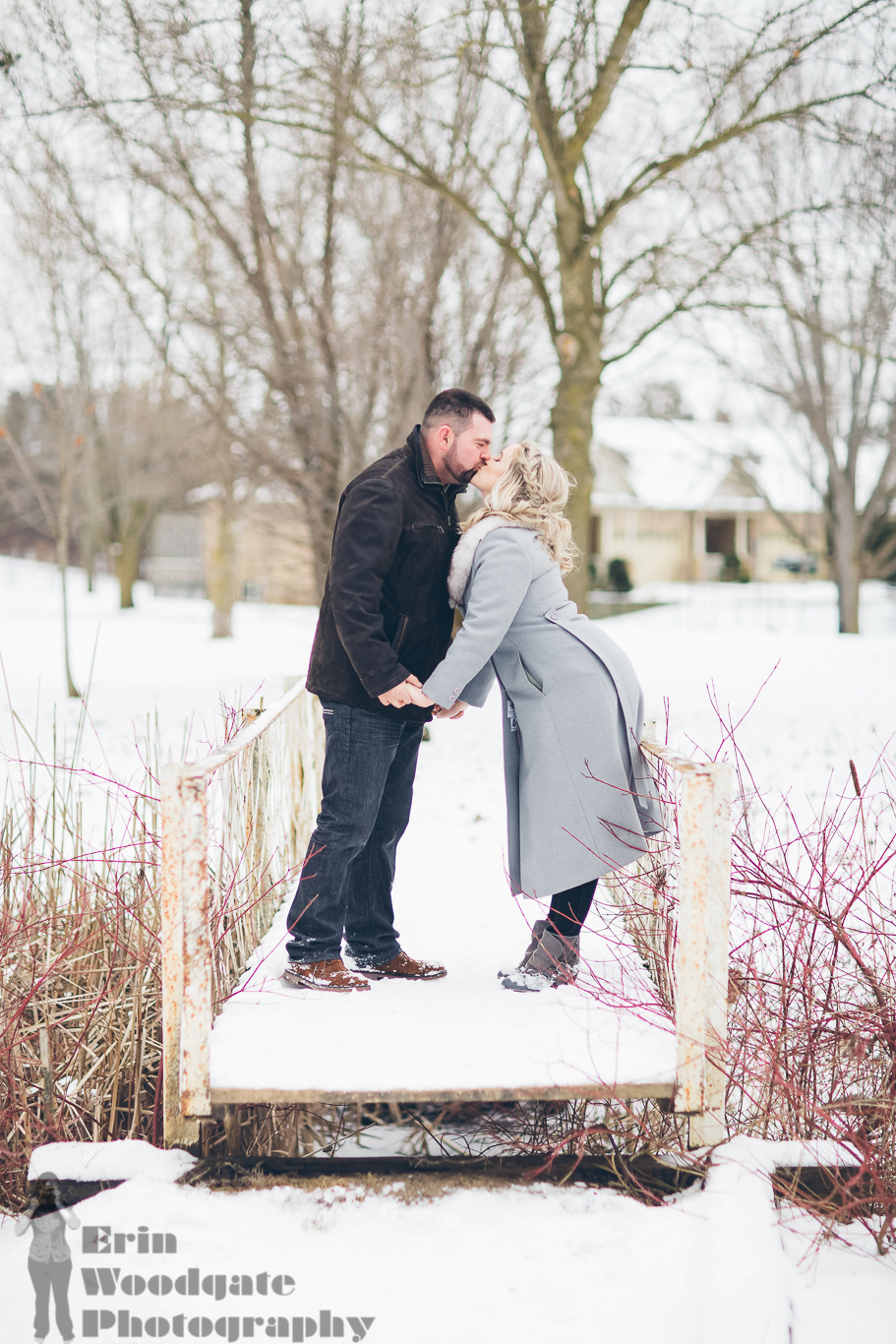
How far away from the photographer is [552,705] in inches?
117

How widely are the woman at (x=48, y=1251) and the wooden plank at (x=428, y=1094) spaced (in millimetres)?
445

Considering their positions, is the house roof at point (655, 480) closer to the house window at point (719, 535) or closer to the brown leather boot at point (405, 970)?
the house window at point (719, 535)

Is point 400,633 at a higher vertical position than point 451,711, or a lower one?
higher

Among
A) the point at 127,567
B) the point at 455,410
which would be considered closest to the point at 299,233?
the point at 455,410

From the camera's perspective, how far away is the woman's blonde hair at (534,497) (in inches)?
119

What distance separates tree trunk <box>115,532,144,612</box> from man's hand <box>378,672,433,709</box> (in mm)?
26967

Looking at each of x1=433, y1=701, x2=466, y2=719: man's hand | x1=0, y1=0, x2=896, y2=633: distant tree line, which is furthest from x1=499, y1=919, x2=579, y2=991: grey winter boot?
x1=0, y1=0, x2=896, y2=633: distant tree line

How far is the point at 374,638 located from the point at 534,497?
24.7 inches

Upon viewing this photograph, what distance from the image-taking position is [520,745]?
3102mm

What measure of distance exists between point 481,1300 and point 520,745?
4.71 ft

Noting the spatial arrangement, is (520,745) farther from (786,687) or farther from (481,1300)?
(786,687)

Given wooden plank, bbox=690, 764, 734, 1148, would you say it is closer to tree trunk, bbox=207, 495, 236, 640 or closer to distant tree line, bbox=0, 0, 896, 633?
distant tree line, bbox=0, 0, 896, 633

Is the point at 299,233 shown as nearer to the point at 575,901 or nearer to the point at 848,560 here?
the point at 575,901

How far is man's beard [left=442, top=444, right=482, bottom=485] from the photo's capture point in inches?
125
